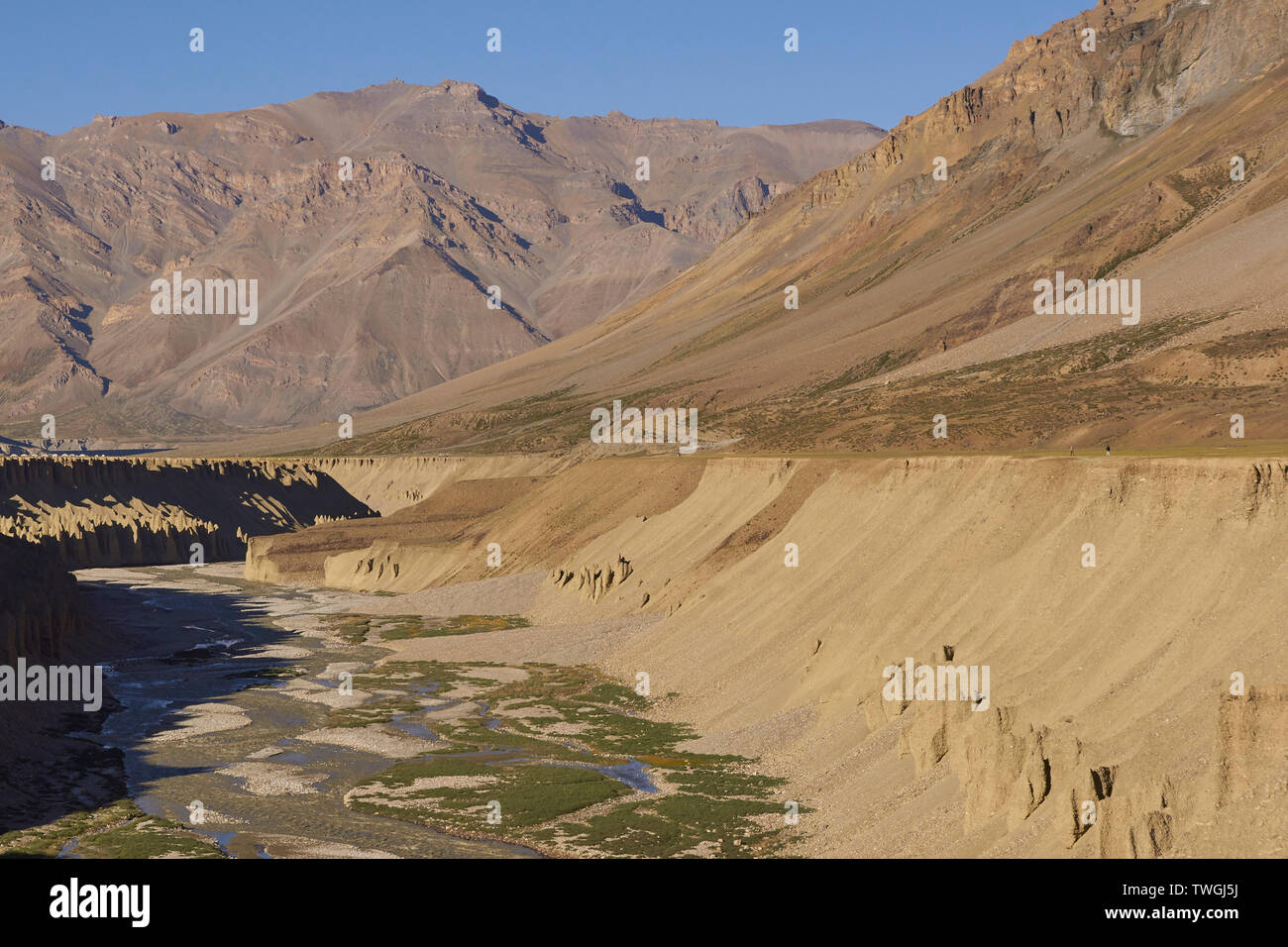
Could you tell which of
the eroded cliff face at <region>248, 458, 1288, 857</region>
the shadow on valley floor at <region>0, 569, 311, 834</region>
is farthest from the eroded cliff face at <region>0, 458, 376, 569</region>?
the eroded cliff face at <region>248, 458, 1288, 857</region>

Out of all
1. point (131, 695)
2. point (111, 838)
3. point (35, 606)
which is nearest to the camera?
point (111, 838)

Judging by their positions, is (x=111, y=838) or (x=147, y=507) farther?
(x=147, y=507)

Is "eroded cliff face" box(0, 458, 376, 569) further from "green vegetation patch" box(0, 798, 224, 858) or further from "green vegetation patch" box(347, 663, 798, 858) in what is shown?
"green vegetation patch" box(0, 798, 224, 858)

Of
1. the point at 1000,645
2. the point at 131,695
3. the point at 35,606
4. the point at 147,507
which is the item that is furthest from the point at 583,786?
the point at 147,507

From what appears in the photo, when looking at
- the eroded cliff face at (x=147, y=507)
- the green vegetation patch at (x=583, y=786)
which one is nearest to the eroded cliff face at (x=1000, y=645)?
the green vegetation patch at (x=583, y=786)

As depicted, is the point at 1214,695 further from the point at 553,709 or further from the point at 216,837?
the point at 553,709

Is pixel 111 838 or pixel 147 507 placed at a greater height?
pixel 147 507

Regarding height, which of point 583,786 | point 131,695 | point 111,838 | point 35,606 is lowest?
point 111,838

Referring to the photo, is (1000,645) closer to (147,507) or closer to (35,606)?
(35,606)

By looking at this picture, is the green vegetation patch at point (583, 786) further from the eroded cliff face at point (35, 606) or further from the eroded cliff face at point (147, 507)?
the eroded cliff face at point (147, 507)
